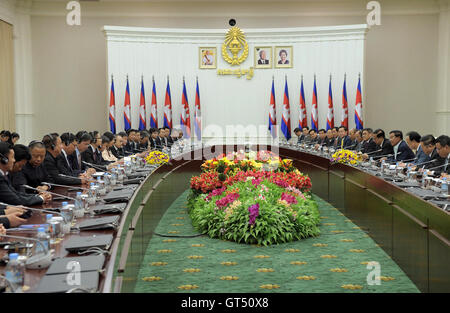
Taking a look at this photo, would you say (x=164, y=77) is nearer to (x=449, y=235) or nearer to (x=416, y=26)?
(x=416, y=26)

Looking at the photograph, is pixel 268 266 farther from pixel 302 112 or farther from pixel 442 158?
pixel 302 112

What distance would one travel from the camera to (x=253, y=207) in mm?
4992

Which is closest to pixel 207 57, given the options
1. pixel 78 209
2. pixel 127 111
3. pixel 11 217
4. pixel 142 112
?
pixel 142 112

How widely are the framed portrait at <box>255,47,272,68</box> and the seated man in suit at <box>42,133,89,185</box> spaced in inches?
304

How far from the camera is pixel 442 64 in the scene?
1278 centimetres

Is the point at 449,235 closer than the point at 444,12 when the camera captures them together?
Yes

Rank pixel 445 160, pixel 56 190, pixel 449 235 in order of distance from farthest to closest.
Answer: pixel 445 160
pixel 56 190
pixel 449 235

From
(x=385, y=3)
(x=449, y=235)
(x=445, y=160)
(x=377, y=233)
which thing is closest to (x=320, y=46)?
(x=385, y=3)

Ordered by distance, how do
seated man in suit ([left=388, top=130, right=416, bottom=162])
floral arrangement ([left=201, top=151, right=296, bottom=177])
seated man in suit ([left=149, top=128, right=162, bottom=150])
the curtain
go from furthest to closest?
the curtain, seated man in suit ([left=149, top=128, right=162, bottom=150]), floral arrangement ([left=201, top=151, right=296, bottom=177]), seated man in suit ([left=388, top=130, right=416, bottom=162])

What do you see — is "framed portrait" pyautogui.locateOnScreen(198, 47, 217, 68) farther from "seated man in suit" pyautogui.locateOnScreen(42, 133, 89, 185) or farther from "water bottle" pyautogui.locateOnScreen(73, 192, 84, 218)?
"water bottle" pyautogui.locateOnScreen(73, 192, 84, 218)

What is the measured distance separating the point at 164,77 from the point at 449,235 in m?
10.0

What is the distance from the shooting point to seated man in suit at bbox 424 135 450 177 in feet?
16.4

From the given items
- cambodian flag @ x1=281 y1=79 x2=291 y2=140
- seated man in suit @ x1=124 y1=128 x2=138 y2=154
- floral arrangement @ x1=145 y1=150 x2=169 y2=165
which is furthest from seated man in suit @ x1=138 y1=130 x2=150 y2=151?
cambodian flag @ x1=281 y1=79 x2=291 y2=140

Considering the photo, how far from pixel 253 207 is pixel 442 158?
7.38 ft
